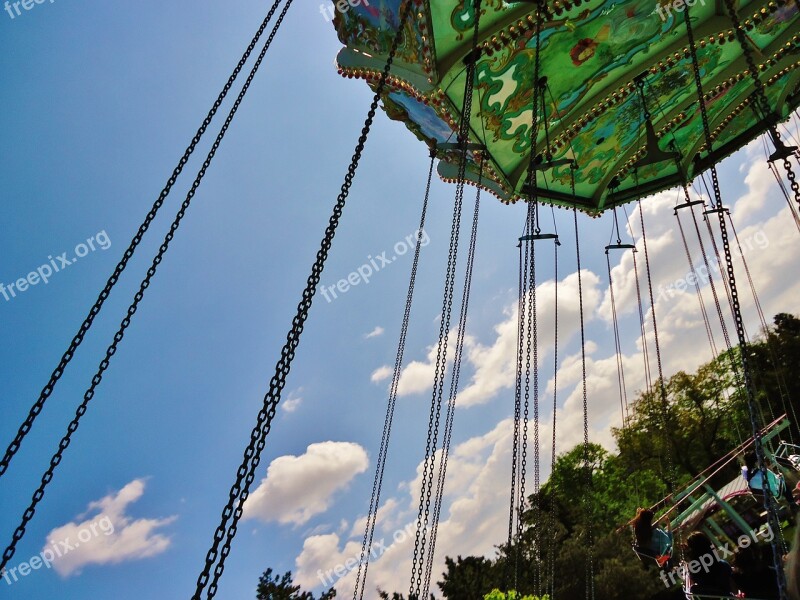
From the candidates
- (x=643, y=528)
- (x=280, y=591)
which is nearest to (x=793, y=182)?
(x=643, y=528)

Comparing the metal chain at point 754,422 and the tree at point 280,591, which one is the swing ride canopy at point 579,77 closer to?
the metal chain at point 754,422

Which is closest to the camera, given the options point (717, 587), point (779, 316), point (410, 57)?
point (717, 587)

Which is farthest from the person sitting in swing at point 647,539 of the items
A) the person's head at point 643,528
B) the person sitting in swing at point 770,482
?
the person sitting in swing at point 770,482

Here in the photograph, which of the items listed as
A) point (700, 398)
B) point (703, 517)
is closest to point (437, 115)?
point (703, 517)

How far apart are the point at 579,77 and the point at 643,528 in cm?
530

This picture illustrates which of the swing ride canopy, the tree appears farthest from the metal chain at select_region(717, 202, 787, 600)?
the tree

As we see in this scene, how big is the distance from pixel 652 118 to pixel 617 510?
54.6 feet

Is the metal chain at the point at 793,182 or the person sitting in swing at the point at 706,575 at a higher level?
A: the metal chain at the point at 793,182

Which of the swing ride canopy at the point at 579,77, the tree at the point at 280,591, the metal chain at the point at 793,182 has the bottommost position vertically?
the tree at the point at 280,591

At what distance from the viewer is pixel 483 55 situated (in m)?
5.36

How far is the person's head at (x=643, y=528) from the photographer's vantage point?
4.68 meters

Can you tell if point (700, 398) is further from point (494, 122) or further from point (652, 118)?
point (494, 122)

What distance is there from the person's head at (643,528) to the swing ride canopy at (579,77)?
393 cm

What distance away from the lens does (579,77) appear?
6188mm
